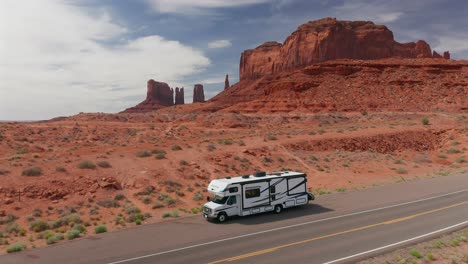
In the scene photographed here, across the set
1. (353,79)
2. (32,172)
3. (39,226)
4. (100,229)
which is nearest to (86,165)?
(32,172)

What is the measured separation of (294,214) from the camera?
21.0m

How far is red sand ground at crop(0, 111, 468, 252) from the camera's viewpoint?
23375mm

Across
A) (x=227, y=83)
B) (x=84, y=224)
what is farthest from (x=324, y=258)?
(x=227, y=83)

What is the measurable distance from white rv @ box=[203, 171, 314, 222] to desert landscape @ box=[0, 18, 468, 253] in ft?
12.0

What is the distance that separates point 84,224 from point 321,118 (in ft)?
191

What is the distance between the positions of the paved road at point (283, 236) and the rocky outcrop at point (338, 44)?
391 ft

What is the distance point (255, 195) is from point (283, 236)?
441 cm

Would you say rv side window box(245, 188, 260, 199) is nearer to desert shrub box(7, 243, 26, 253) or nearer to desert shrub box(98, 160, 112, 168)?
desert shrub box(7, 243, 26, 253)

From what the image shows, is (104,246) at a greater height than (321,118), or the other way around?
(321,118)

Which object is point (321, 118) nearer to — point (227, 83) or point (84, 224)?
point (84, 224)

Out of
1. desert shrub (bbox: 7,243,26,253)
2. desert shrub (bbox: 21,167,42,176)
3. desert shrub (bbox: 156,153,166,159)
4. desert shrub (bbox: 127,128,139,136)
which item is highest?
desert shrub (bbox: 127,128,139,136)

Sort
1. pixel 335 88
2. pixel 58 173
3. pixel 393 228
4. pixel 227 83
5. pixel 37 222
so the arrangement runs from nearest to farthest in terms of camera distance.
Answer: pixel 393 228 → pixel 37 222 → pixel 58 173 → pixel 335 88 → pixel 227 83

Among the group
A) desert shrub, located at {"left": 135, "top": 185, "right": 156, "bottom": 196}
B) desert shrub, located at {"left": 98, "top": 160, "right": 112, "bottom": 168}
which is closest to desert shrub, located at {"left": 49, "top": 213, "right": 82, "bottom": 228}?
desert shrub, located at {"left": 135, "top": 185, "right": 156, "bottom": 196}

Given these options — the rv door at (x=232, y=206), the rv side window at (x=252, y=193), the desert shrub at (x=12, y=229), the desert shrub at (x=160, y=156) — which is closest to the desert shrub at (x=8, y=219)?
the desert shrub at (x=12, y=229)
